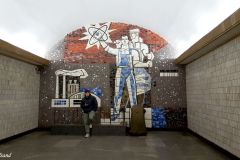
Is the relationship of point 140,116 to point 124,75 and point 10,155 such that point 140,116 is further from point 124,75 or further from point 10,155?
point 10,155

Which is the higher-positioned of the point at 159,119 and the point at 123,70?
the point at 123,70

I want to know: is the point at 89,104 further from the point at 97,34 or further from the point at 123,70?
the point at 97,34

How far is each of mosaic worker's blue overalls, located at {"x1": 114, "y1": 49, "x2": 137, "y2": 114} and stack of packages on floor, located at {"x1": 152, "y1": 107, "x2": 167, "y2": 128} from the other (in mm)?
889

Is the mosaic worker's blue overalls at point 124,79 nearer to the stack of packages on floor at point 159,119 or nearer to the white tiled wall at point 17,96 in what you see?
the stack of packages on floor at point 159,119

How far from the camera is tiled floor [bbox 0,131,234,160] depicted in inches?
206

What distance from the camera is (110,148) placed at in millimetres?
6055

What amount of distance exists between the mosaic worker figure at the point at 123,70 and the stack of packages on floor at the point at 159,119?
89cm

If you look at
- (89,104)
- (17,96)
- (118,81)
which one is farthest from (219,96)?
(17,96)

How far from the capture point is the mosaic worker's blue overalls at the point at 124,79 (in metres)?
9.53

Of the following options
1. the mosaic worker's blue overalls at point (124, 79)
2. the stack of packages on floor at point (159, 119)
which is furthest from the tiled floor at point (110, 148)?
the mosaic worker's blue overalls at point (124, 79)

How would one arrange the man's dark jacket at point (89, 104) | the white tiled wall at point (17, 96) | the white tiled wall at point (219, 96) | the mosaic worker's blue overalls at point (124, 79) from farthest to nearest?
the mosaic worker's blue overalls at point (124, 79) < the man's dark jacket at point (89, 104) < the white tiled wall at point (17, 96) < the white tiled wall at point (219, 96)

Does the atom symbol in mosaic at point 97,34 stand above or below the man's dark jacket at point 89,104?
above

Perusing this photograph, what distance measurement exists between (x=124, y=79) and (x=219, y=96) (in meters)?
Answer: 4.25

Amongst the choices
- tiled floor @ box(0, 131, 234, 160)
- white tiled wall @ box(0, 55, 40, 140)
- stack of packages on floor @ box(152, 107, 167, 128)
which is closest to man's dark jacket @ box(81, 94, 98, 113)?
tiled floor @ box(0, 131, 234, 160)
